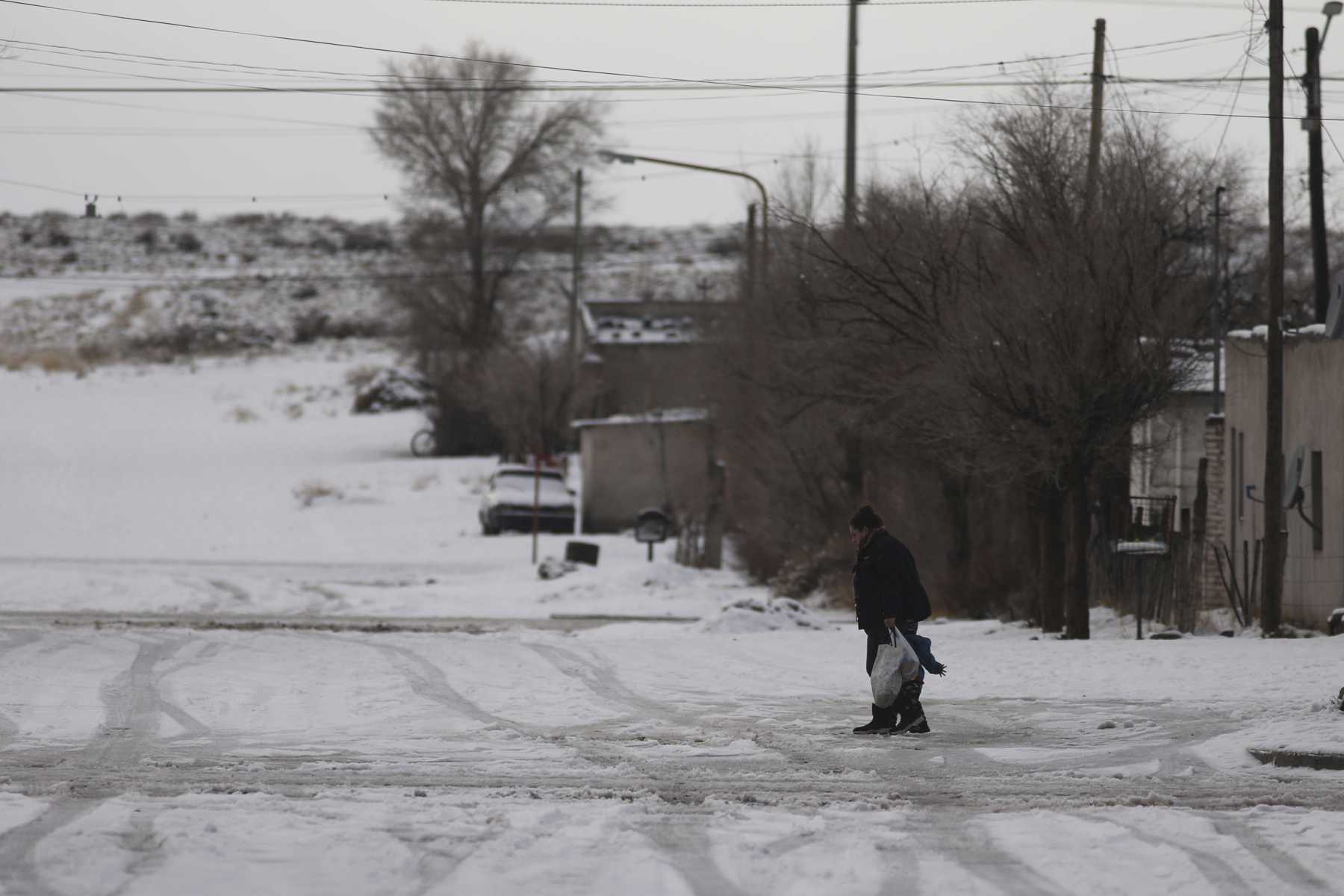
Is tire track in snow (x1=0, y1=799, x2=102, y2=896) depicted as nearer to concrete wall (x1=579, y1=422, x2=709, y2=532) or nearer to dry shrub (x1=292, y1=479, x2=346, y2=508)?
concrete wall (x1=579, y1=422, x2=709, y2=532)

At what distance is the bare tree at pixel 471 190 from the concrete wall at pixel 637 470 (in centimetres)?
1936

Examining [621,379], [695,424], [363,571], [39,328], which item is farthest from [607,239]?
[363,571]

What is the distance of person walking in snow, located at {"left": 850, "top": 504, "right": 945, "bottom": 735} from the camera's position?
1220 centimetres

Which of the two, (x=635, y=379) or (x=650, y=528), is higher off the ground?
(x=635, y=379)

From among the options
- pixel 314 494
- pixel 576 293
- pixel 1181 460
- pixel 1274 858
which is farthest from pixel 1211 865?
pixel 576 293

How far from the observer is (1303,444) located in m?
22.9

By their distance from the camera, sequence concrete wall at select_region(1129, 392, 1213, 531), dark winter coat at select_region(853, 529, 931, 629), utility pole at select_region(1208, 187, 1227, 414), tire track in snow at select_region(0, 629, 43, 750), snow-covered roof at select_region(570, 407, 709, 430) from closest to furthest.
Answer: tire track in snow at select_region(0, 629, 43, 750) → dark winter coat at select_region(853, 529, 931, 629) → utility pole at select_region(1208, 187, 1227, 414) → concrete wall at select_region(1129, 392, 1213, 531) → snow-covered roof at select_region(570, 407, 709, 430)

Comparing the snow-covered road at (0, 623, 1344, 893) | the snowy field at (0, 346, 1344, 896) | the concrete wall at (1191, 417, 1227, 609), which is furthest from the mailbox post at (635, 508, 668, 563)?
the snow-covered road at (0, 623, 1344, 893)

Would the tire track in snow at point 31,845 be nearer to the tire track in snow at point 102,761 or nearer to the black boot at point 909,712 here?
the tire track in snow at point 102,761

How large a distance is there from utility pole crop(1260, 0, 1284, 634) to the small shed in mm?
22744

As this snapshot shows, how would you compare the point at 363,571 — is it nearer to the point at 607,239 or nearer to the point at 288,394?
the point at 288,394

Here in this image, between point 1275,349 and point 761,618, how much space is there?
7.45 meters

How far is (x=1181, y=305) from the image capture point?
22547mm

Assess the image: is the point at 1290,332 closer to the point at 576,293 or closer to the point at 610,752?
the point at 610,752
